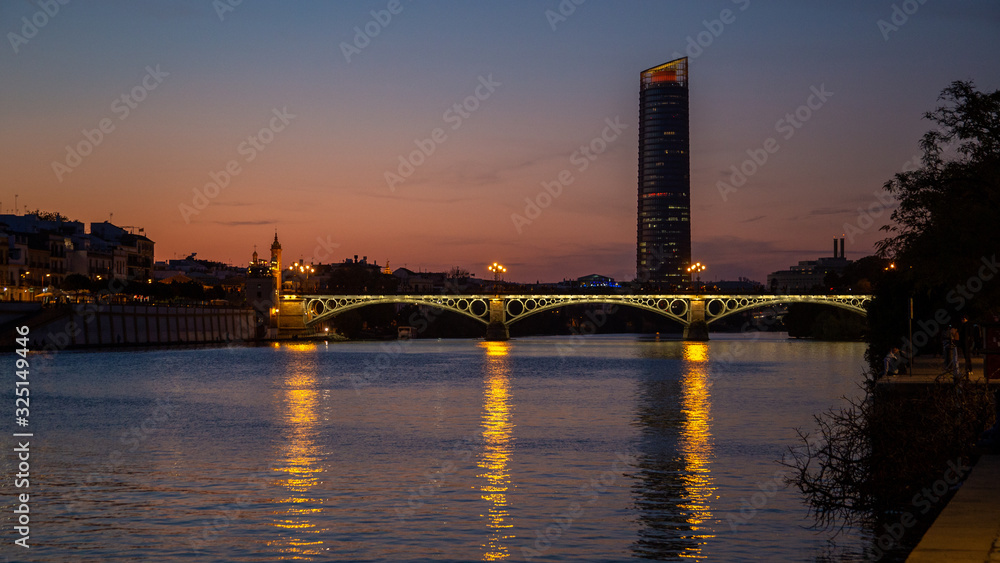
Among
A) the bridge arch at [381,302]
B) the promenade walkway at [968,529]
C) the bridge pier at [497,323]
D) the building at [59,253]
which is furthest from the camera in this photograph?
the bridge pier at [497,323]

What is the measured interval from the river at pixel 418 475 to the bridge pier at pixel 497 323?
86.3 meters

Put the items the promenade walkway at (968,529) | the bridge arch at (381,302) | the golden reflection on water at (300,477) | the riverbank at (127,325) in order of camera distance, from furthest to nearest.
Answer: the bridge arch at (381,302)
the riverbank at (127,325)
the golden reflection on water at (300,477)
the promenade walkway at (968,529)

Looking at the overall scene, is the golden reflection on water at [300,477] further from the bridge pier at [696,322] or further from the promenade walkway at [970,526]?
the bridge pier at [696,322]

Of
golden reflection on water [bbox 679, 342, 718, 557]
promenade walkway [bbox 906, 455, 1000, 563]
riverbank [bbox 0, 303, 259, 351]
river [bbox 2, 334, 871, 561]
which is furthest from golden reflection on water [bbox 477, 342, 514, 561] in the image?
riverbank [bbox 0, 303, 259, 351]

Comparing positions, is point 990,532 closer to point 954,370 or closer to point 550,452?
point 550,452

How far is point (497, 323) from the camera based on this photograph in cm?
14688

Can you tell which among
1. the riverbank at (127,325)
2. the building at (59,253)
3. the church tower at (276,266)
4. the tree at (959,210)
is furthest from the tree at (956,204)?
the church tower at (276,266)

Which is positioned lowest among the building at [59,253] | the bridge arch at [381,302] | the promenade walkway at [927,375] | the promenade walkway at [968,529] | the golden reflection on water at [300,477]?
the golden reflection on water at [300,477]

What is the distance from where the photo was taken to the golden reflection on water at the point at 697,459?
2009 centimetres

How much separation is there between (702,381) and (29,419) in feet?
124

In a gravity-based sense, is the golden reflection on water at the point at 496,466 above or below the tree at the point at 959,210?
below

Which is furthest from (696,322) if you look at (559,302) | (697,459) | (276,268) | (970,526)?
(970,526)

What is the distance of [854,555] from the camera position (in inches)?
687

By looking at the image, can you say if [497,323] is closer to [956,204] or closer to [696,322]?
[696,322]
